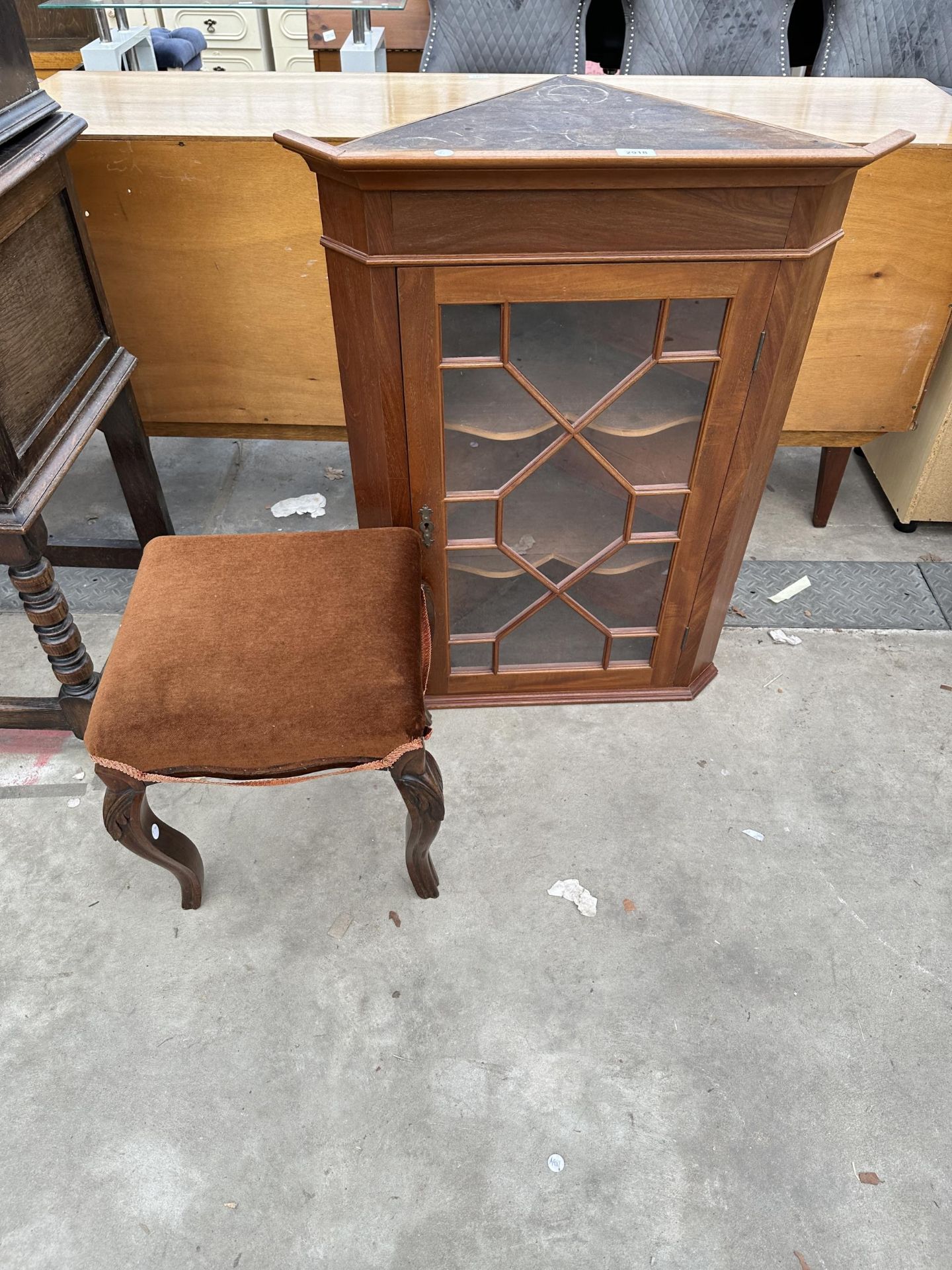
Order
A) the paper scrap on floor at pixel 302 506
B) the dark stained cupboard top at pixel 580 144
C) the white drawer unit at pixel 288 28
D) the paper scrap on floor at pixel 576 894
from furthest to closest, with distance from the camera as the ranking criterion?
the white drawer unit at pixel 288 28
the paper scrap on floor at pixel 302 506
the paper scrap on floor at pixel 576 894
the dark stained cupboard top at pixel 580 144

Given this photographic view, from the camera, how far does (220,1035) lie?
55.1 inches

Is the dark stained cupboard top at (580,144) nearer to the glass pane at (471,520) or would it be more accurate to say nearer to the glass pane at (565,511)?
the glass pane at (565,511)

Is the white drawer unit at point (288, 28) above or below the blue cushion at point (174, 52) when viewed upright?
below

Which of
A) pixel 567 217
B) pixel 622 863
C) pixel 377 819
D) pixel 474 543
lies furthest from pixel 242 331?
pixel 622 863

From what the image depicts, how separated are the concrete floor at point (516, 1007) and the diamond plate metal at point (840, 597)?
9.0 inches

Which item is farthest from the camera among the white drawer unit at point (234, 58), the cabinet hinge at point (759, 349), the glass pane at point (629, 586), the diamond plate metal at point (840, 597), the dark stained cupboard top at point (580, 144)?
the white drawer unit at point (234, 58)

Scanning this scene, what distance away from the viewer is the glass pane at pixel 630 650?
1845 millimetres

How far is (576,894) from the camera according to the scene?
1592 mm

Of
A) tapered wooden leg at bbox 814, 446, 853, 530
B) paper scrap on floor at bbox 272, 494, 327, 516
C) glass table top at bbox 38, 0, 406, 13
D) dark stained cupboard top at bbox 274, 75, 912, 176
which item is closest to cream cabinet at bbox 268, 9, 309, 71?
glass table top at bbox 38, 0, 406, 13

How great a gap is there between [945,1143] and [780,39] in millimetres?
3379

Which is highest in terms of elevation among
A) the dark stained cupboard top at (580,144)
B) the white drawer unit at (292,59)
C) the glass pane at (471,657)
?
the dark stained cupboard top at (580,144)

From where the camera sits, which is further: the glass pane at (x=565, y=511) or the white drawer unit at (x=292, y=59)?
the white drawer unit at (x=292, y=59)

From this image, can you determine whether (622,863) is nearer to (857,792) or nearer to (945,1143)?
(857,792)

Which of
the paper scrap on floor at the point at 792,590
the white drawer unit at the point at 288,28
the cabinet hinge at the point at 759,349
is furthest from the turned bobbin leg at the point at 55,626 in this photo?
the white drawer unit at the point at 288,28
